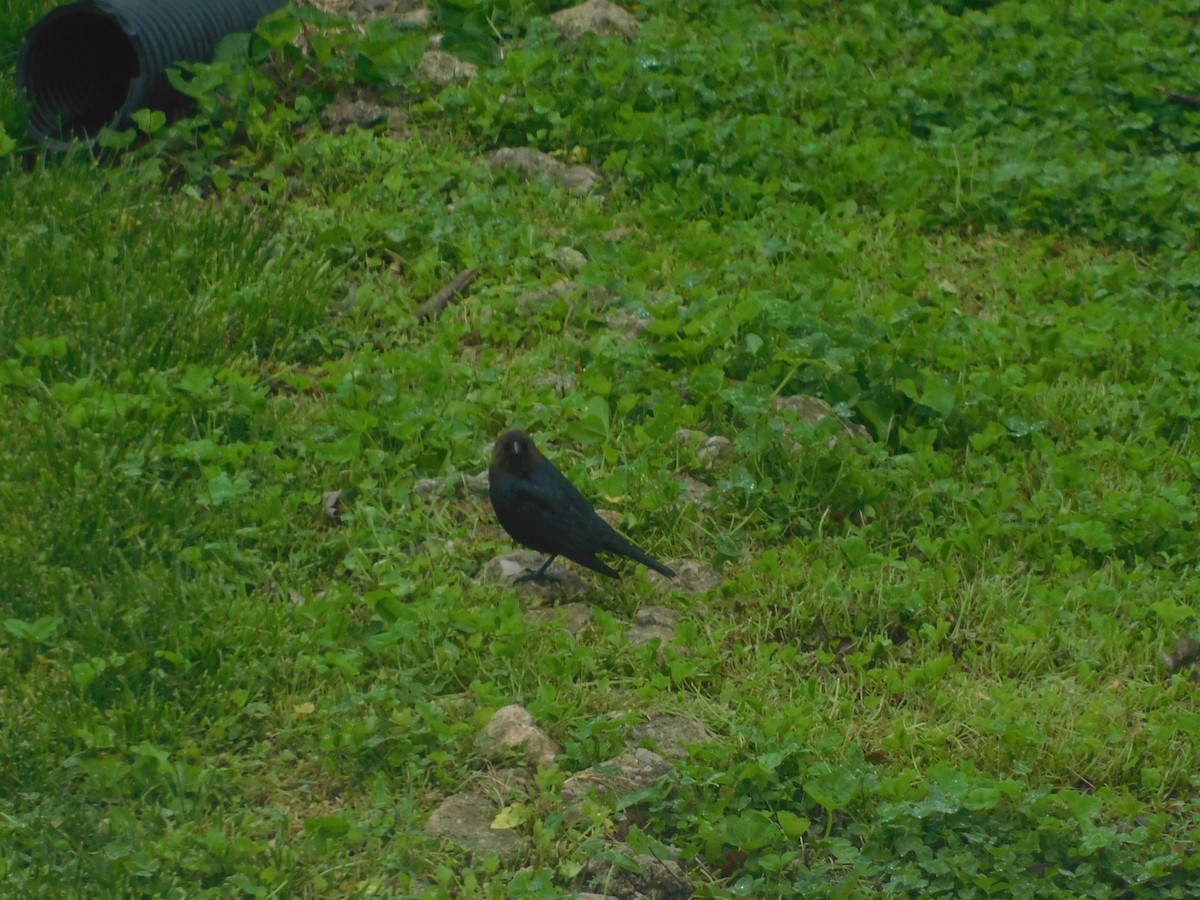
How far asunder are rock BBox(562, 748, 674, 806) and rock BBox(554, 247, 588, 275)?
291cm

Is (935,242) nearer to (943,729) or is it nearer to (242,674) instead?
(943,729)

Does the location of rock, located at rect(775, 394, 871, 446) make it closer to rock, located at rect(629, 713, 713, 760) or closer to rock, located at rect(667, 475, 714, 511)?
rock, located at rect(667, 475, 714, 511)

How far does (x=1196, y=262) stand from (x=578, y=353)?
10.1 ft

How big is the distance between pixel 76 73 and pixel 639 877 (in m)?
5.43

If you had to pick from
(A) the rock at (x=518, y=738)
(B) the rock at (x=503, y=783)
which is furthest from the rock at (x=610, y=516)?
(B) the rock at (x=503, y=783)

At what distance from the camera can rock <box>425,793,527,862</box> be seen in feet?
13.1

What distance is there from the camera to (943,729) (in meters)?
4.56

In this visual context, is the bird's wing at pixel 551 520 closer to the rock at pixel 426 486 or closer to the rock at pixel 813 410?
the rock at pixel 426 486

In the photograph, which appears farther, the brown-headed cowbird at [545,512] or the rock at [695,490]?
the rock at [695,490]

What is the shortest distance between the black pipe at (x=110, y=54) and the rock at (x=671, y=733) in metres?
4.25

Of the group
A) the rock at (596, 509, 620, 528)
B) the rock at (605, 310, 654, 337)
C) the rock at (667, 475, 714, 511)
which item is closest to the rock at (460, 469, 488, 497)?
the rock at (596, 509, 620, 528)

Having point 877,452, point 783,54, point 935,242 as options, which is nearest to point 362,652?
point 877,452

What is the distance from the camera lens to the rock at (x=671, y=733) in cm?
440

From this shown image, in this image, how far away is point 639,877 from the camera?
399cm
